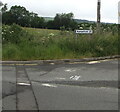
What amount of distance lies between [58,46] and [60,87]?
6801mm

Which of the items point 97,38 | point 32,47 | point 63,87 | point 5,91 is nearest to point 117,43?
point 97,38

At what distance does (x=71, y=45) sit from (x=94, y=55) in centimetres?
135

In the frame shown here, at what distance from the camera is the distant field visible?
45.8 feet

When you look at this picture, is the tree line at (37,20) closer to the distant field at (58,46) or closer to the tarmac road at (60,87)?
the distant field at (58,46)

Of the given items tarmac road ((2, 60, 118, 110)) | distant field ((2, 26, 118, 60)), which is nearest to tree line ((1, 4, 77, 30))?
distant field ((2, 26, 118, 60))

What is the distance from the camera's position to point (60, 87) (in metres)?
8.63

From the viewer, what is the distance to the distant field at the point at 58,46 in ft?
45.8

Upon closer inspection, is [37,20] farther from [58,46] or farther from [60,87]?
[60,87]

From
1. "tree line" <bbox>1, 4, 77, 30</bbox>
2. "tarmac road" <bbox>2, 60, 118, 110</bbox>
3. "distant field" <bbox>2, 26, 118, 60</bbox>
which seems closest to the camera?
"tarmac road" <bbox>2, 60, 118, 110</bbox>

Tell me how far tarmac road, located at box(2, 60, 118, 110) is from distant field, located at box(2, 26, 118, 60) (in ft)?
5.36

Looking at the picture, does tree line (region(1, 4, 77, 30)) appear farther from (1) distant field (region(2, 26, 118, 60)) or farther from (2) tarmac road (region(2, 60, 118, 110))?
(2) tarmac road (region(2, 60, 118, 110))

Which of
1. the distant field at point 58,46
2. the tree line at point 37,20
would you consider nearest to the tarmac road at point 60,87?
the distant field at point 58,46

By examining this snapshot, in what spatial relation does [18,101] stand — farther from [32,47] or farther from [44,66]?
[32,47]

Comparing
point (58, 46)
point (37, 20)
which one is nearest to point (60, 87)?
point (58, 46)
